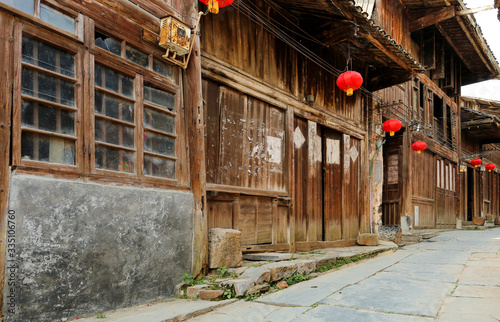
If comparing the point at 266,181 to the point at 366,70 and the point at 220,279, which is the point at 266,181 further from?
the point at 366,70

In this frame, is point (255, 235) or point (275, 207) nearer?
point (255, 235)

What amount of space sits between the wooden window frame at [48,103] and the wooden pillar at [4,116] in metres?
0.05

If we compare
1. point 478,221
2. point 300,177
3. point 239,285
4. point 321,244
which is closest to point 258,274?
point 239,285

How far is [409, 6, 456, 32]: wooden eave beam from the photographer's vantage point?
13.9 metres

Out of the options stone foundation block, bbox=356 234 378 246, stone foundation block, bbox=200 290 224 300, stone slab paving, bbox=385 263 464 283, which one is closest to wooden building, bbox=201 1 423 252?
stone foundation block, bbox=356 234 378 246

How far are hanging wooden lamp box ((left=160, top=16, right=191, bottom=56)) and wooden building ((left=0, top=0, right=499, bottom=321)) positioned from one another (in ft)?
0.47

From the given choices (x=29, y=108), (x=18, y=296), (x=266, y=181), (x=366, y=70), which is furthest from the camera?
(x=366, y=70)

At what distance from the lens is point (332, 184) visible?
384 inches

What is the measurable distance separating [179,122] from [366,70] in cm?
762

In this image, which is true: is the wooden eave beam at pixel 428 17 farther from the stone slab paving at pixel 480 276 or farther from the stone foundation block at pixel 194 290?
the stone foundation block at pixel 194 290

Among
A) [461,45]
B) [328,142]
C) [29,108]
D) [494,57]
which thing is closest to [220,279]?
[29,108]

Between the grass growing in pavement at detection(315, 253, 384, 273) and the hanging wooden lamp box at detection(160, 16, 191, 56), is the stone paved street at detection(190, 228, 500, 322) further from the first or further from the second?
the hanging wooden lamp box at detection(160, 16, 191, 56)

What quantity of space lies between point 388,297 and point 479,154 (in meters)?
19.1

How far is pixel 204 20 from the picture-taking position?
20.2 ft
